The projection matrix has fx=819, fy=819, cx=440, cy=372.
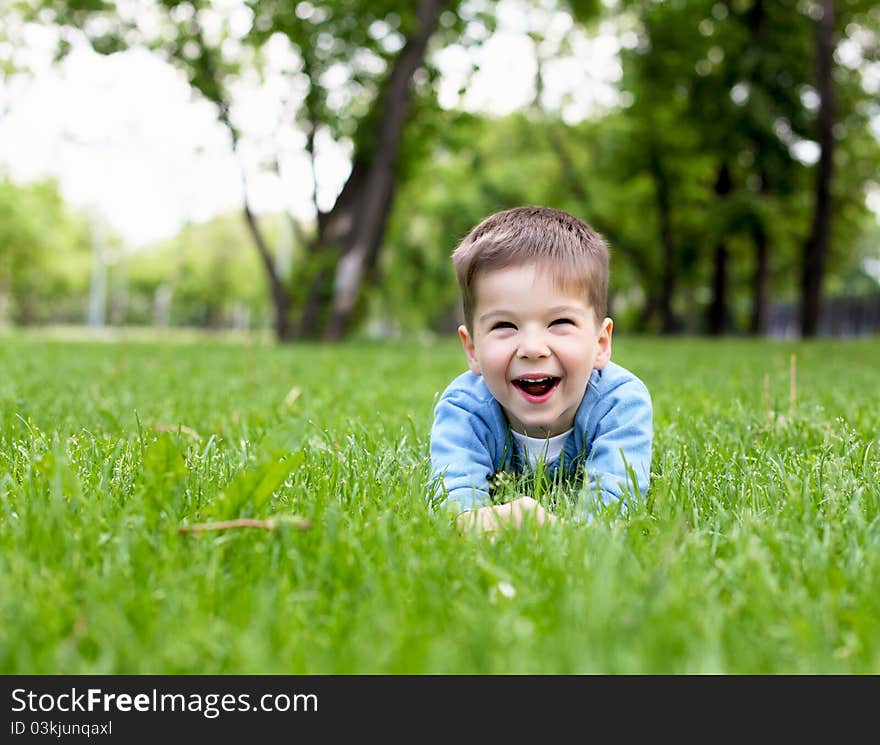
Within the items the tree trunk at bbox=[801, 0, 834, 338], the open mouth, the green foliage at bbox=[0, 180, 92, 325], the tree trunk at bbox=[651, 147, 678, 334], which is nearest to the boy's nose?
the open mouth

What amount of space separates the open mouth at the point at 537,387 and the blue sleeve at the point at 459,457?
21 centimetres

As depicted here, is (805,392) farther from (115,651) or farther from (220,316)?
(220,316)

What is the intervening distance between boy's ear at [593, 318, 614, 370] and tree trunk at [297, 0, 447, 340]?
1241 centimetres

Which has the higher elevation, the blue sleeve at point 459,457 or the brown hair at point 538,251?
the brown hair at point 538,251

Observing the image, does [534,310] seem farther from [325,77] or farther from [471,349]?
[325,77]

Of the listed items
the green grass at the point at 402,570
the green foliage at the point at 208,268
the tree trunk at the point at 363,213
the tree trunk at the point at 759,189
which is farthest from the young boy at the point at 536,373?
the green foliage at the point at 208,268

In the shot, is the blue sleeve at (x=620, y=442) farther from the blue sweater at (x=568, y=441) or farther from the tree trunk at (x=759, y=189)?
the tree trunk at (x=759, y=189)

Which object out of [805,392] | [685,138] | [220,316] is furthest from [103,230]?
[805,392]

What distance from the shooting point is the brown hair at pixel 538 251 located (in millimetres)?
2459

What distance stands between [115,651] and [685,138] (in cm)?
2553

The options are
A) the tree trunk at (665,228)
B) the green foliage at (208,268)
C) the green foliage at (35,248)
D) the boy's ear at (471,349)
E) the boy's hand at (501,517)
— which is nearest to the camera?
the boy's hand at (501,517)

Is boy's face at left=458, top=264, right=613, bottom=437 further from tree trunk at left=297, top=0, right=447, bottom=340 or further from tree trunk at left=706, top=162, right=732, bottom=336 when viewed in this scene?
tree trunk at left=706, top=162, right=732, bottom=336

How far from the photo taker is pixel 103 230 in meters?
63.5

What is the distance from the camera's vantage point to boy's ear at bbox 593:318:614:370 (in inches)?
106
